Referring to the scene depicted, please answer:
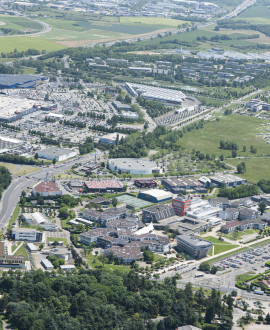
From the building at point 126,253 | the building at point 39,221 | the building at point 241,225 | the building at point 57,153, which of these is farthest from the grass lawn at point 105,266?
the building at point 57,153

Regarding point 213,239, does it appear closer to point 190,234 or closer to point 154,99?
point 190,234

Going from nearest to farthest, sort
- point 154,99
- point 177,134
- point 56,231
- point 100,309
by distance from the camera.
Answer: point 100,309 < point 56,231 < point 177,134 < point 154,99

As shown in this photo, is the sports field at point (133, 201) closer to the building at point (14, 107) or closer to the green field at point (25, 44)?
the building at point (14, 107)

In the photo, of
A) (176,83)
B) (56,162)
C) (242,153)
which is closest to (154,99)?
(176,83)

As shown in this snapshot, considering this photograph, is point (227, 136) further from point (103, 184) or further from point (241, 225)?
point (241, 225)

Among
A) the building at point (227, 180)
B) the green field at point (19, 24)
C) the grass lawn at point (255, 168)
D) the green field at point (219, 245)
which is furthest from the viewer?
the green field at point (19, 24)
